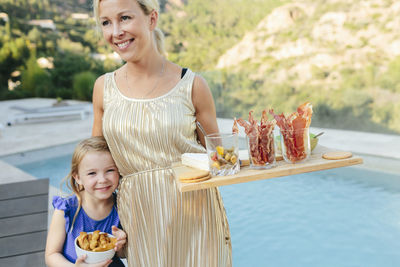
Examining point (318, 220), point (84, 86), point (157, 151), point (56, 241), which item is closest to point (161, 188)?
point (157, 151)

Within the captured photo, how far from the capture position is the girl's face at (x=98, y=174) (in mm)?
1364

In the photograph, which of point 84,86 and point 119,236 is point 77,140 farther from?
point 84,86

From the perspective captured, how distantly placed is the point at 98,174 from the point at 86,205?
161 mm

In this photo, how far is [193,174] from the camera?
3.62ft

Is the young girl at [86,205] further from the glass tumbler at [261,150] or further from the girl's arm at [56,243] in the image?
the glass tumbler at [261,150]

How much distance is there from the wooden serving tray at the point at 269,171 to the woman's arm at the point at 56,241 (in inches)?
19.6

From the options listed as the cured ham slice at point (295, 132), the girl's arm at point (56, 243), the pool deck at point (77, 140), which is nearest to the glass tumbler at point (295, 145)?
the cured ham slice at point (295, 132)

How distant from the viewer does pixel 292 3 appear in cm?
1496

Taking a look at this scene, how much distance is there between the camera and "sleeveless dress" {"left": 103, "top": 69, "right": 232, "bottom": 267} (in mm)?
1268

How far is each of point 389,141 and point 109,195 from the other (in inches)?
223

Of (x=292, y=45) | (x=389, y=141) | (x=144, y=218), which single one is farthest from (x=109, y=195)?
(x=292, y=45)

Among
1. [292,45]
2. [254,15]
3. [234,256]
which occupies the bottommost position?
[234,256]

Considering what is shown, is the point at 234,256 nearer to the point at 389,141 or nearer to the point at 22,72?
the point at 389,141

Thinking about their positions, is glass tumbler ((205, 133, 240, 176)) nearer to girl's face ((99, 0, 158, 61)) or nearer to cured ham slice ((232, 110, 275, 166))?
cured ham slice ((232, 110, 275, 166))
